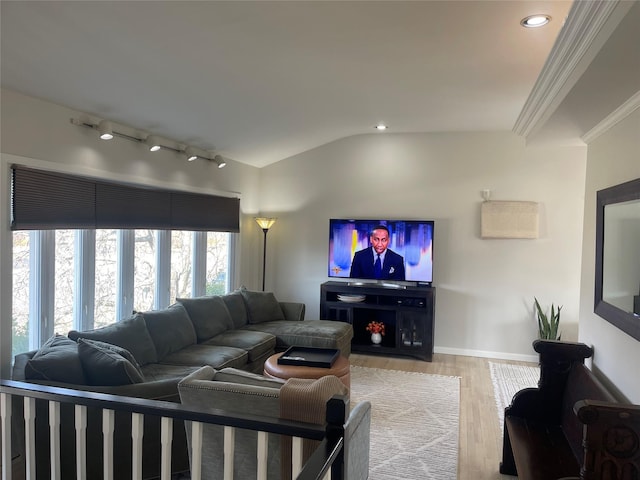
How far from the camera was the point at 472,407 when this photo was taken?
4.05 meters

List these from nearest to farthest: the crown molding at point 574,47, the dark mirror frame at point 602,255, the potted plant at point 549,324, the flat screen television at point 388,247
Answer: the crown molding at point 574,47 → the dark mirror frame at point 602,255 → the potted plant at point 549,324 → the flat screen television at point 388,247

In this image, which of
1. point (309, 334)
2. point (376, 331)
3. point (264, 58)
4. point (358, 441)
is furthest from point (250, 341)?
point (264, 58)

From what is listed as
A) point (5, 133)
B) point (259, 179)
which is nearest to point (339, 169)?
point (259, 179)

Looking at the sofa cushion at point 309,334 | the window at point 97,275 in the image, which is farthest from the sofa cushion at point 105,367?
the sofa cushion at point 309,334

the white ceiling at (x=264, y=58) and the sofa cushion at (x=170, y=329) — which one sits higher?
the white ceiling at (x=264, y=58)

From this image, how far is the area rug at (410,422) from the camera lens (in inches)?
118

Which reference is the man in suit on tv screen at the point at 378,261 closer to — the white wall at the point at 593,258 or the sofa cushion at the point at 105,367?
the white wall at the point at 593,258

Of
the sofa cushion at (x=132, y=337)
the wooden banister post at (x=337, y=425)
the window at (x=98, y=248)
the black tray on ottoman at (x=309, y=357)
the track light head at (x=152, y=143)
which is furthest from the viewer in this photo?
the track light head at (x=152, y=143)

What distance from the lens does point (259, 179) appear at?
6.47 meters

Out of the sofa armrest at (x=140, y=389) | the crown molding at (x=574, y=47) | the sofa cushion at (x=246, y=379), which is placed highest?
the crown molding at (x=574, y=47)

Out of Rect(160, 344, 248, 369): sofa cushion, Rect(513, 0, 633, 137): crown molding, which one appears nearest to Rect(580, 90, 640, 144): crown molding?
Rect(513, 0, 633, 137): crown molding

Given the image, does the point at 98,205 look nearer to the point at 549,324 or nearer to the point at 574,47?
the point at 574,47

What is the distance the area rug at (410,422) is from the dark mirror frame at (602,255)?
4.50 ft

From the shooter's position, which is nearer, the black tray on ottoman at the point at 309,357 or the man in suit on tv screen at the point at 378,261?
the black tray on ottoman at the point at 309,357
